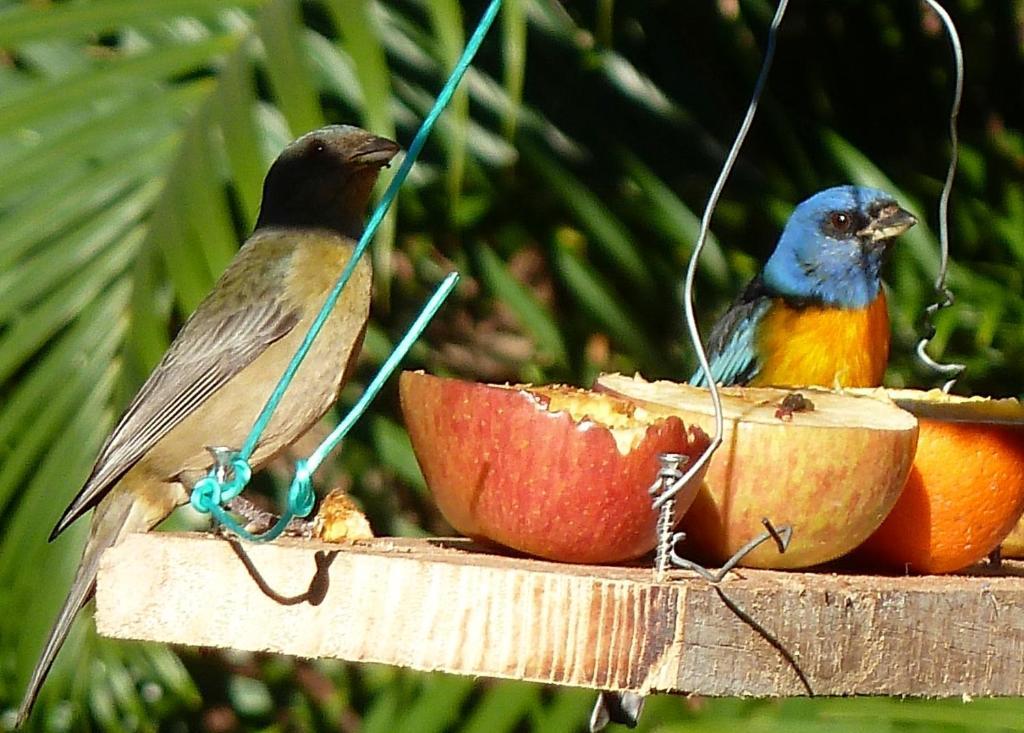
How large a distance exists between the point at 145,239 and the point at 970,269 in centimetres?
265

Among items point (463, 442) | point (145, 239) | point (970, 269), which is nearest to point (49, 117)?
point (145, 239)

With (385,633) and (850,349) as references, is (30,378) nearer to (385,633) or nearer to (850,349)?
(385,633)

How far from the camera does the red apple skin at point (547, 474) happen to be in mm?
2203

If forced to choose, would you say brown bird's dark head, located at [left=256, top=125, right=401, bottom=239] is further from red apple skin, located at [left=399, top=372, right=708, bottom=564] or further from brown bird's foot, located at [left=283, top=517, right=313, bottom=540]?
red apple skin, located at [left=399, top=372, right=708, bottom=564]

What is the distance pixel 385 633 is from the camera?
7.02ft

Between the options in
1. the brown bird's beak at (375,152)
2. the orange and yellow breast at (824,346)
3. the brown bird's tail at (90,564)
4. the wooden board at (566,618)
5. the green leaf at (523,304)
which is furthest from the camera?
the orange and yellow breast at (824,346)

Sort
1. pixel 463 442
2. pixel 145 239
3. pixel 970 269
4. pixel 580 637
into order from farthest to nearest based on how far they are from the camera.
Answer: pixel 970 269 → pixel 145 239 → pixel 463 442 → pixel 580 637

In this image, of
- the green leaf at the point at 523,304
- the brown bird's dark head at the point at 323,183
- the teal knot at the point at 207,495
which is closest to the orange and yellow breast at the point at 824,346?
the green leaf at the point at 523,304

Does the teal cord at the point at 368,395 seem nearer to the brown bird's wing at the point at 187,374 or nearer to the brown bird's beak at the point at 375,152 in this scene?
the brown bird's wing at the point at 187,374

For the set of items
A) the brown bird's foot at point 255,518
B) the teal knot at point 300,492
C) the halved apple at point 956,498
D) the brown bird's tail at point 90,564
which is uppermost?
the teal knot at point 300,492

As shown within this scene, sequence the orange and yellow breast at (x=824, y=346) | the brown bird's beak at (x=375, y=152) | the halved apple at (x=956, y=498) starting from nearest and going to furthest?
the halved apple at (x=956, y=498)
the brown bird's beak at (x=375, y=152)
the orange and yellow breast at (x=824, y=346)

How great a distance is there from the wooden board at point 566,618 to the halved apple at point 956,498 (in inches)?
8.6

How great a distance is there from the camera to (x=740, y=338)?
4.73 meters

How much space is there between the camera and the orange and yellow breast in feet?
15.2
